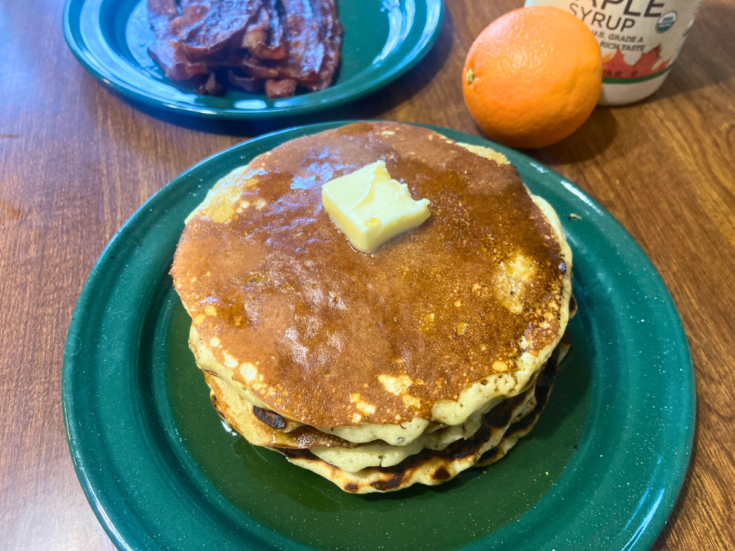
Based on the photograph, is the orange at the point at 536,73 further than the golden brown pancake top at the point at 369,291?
Yes

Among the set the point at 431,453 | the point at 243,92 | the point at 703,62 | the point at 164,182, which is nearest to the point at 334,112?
the point at 243,92

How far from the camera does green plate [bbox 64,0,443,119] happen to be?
1509 mm

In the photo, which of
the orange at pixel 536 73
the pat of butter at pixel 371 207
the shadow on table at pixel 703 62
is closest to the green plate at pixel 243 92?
the orange at pixel 536 73

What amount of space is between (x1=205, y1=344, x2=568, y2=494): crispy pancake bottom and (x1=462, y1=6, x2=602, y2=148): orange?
0.78 m

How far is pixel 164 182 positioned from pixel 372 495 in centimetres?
109

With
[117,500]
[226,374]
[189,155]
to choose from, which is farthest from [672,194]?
A: [117,500]

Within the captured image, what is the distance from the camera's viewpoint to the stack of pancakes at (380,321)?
2.71 ft

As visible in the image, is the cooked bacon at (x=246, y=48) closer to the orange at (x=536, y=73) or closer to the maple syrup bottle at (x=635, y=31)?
the orange at (x=536, y=73)

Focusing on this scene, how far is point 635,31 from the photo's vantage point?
53.2 inches

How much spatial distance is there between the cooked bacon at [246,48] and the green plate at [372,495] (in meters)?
0.72

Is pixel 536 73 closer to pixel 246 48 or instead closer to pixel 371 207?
pixel 371 207

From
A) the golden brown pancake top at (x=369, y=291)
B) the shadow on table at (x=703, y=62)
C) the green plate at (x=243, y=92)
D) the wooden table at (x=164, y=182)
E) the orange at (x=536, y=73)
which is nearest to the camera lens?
the golden brown pancake top at (x=369, y=291)

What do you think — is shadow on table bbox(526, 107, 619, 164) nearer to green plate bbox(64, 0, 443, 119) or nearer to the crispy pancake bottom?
green plate bbox(64, 0, 443, 119)

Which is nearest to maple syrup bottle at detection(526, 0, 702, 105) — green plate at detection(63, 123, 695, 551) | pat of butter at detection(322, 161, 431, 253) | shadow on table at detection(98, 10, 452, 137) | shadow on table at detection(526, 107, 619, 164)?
shadow on table at detection(526, 107, 619, 164)
